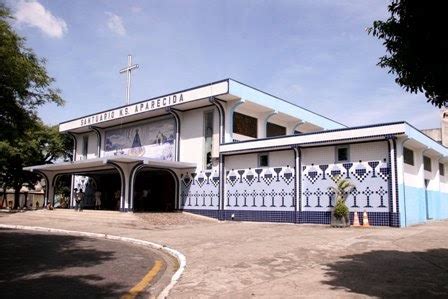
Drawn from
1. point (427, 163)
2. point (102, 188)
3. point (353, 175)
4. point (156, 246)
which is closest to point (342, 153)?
point (353, 175)

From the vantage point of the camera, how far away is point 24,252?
391 inches

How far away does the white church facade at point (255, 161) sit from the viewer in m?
18.0

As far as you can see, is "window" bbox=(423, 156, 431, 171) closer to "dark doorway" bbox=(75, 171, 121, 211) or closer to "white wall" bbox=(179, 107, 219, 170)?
"white wall" bbox=(179, 107, 219, 170)

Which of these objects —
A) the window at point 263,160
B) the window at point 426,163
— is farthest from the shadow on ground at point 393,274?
the window at point 426,163

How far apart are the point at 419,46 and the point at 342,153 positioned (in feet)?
46.7

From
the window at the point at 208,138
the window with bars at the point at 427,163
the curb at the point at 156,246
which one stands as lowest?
the curb at the point at 156,246

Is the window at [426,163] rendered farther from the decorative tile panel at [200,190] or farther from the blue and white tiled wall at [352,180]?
the decorative tile panel at [200,190]

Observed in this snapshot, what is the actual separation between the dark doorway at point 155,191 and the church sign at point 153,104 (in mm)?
3910

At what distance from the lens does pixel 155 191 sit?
2752 centimetres

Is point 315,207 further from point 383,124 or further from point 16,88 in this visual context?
point 16,88

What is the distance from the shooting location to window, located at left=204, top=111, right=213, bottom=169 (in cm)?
2386

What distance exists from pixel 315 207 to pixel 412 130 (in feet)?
17.4

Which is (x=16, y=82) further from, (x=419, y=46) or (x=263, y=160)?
(x=263, y=160)

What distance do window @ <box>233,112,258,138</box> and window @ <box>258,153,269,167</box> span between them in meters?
2.53
